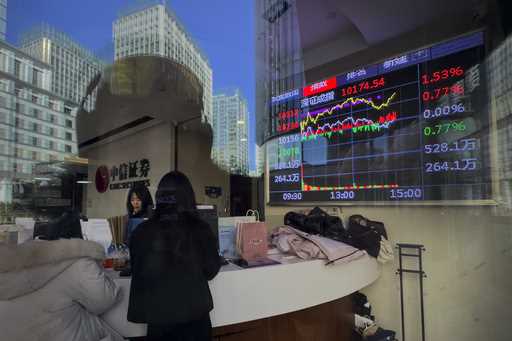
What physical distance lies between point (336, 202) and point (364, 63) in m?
1.33

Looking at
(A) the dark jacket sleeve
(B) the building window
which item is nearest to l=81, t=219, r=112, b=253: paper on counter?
(A) the dark jacket sleeve

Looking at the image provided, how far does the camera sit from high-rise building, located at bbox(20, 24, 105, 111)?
2631 mm

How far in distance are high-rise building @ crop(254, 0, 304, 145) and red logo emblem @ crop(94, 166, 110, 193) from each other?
10.1 feet

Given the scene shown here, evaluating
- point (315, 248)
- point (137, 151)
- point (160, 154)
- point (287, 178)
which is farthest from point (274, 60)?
point (137, 151)

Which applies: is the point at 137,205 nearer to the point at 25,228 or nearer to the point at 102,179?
the point at 25,228

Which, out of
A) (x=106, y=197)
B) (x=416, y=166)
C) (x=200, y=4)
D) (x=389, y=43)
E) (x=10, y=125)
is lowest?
(x=106, y=197)

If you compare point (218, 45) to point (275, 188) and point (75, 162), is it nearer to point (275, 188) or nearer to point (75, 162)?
point (275, 188)

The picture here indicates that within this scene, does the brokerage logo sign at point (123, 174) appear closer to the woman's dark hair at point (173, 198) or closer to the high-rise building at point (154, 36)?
the high-rise building at point (154, 36)

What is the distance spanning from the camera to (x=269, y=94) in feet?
11.4

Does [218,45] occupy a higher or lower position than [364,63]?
higher

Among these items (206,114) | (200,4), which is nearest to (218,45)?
(200,4)

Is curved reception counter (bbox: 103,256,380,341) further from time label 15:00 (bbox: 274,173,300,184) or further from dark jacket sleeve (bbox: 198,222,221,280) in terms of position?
time label 15:00 (bbox: 274,173,300,184)

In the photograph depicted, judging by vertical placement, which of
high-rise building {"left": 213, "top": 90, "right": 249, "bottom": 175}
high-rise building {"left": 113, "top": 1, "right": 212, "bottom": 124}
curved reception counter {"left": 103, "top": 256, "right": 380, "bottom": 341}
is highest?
high-rise building {"left": 113, "top": 1, "right": 212, "bottom": 124}

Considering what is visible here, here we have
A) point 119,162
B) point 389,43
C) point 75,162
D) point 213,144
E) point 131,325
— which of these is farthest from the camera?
point 119,162
